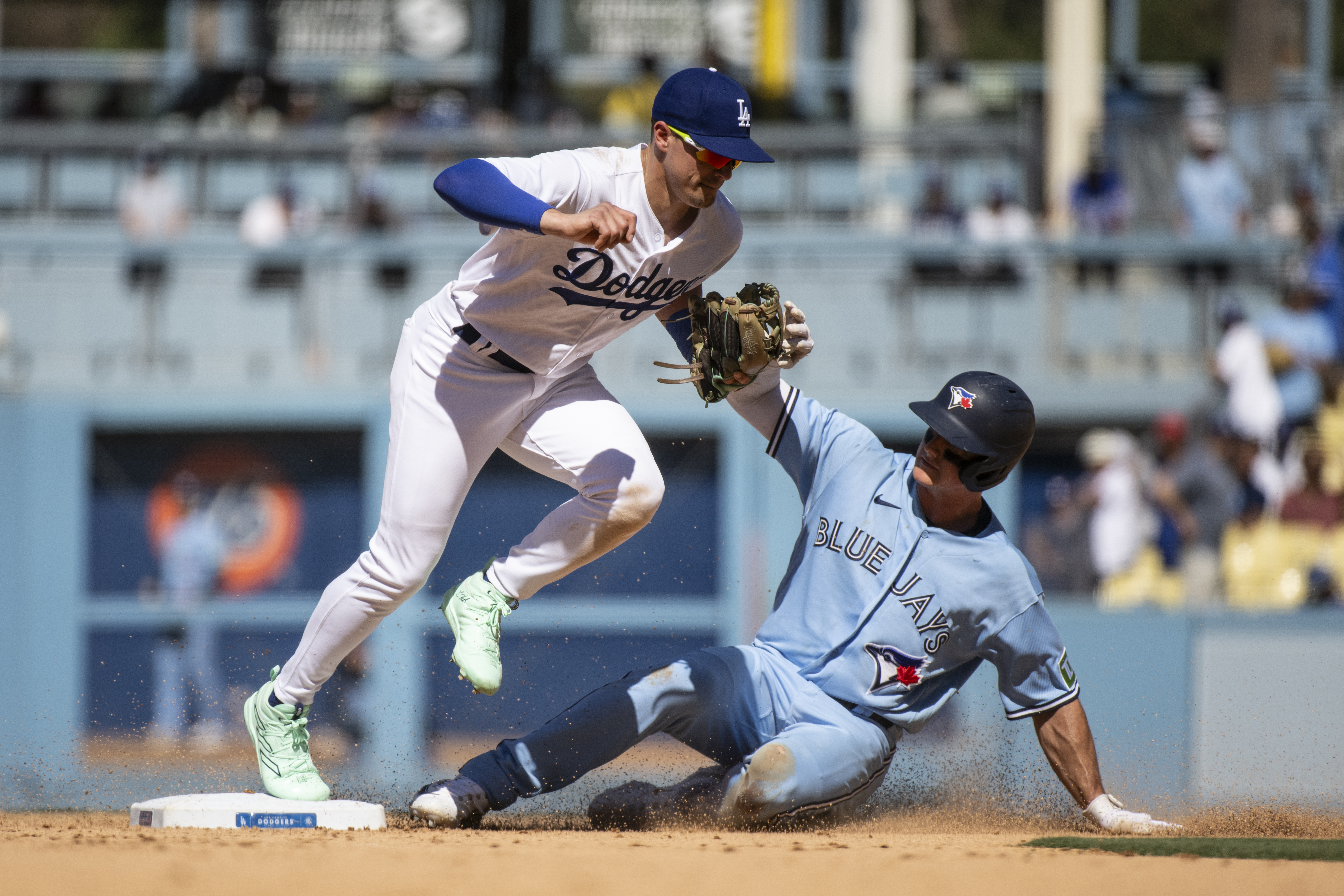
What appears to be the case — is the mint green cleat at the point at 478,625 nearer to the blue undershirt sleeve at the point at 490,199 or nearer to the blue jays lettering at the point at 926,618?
the blue undershirt sleeve at the point at 490,199

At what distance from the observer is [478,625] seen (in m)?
4.00

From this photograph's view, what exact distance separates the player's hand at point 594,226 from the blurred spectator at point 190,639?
5.20 meters

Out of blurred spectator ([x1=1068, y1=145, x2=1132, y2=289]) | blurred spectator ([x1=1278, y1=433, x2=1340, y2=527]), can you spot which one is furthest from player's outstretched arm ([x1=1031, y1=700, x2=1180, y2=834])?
blurred spectator ([x1=1068, y1=145, x2=1132, y2=289])

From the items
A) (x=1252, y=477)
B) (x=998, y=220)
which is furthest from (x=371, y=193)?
(x=1252, y=477)

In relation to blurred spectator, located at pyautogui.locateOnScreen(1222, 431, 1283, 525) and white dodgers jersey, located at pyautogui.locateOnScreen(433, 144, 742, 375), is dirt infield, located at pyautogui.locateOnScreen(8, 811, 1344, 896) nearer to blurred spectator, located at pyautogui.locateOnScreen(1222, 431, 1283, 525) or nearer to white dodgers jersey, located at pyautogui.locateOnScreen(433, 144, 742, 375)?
white dodgers jersey, located at pyautogui.locateOnScreen(433, 144, 742, 375)

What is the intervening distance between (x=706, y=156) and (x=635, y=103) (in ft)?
28.6

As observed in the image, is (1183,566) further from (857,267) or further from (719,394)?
(719,394)

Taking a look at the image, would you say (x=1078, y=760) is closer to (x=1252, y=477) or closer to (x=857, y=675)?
(x=857, y=675)

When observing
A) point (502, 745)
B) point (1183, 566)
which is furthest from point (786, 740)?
point (1183, 566)

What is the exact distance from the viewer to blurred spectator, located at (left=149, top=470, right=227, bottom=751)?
834 cm

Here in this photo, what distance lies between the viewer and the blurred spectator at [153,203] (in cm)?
1063

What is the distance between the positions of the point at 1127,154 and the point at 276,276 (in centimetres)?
640

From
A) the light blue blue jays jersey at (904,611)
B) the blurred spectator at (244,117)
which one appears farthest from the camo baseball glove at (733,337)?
the blurred spectator at (244,117)

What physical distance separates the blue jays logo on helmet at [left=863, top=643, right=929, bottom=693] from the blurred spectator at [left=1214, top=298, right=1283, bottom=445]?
17.7 ft
